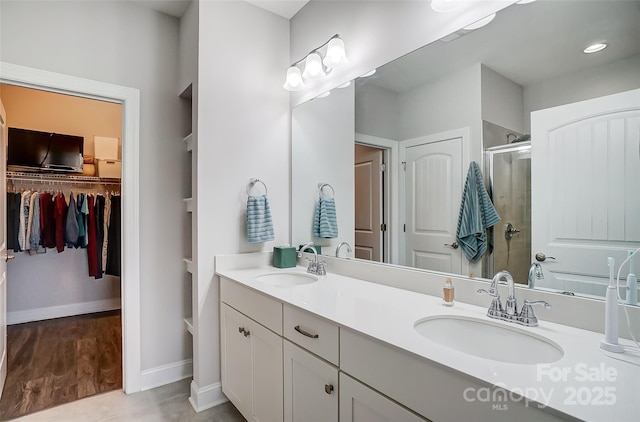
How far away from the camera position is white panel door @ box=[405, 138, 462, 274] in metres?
1.49

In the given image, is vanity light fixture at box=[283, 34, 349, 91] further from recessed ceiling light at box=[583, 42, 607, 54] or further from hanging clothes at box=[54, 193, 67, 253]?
hanging clothes at box=[54, 193, 67, 253]

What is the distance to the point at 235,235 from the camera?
86.7 inches

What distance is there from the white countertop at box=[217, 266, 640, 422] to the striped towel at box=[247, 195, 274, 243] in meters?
0.64

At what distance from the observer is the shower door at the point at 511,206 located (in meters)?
1.24

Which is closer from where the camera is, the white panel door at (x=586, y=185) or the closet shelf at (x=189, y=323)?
the white panel door at (x=586, y=185)

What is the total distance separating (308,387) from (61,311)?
3.77 metres

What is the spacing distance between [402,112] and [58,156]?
12.2 feet

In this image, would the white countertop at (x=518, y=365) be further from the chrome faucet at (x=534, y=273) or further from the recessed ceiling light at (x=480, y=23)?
the recessed ceiling light at (x=480, y=23)

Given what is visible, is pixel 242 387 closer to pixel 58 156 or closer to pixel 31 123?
pixel 58 156

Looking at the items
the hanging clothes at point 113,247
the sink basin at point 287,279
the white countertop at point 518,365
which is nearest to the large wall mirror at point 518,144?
the white countertop at point 518,365

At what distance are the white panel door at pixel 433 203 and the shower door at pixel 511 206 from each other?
154 mm

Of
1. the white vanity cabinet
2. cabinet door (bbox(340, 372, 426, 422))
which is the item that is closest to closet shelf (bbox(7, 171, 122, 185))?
the white vanity cabinet

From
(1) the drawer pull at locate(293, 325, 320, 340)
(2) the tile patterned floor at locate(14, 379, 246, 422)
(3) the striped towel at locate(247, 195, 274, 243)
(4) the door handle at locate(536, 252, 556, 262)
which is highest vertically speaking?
(3) the striped towel at locate(247, 195, 274, 243)

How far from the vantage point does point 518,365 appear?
82cm
